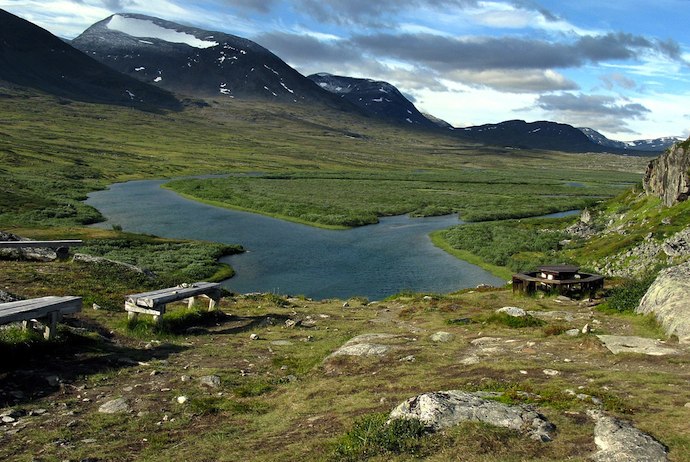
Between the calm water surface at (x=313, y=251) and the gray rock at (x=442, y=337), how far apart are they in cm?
2696

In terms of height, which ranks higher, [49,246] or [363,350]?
[363,350]

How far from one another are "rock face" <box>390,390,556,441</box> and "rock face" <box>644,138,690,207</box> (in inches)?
2144

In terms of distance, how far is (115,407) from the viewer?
14203 millimetres

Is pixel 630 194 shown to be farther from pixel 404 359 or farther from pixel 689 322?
pixel 404 359

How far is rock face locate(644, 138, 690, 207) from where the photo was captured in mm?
57375

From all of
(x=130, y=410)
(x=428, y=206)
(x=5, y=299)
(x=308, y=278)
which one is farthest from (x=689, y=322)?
(x=428, y=206)

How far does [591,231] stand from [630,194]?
16329 mm

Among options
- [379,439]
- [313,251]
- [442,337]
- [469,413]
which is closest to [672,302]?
[442,337]

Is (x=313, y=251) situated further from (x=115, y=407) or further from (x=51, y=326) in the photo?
(x=115, y=407)

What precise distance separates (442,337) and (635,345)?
22.0 feet

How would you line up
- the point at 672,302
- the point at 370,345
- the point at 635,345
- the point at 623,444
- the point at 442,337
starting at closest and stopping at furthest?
the point at 623,444
the point at 635,345
the point at 370,345
the point at 672,302
the point at 442,337

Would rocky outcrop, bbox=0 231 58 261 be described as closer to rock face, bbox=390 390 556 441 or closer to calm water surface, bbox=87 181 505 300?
calm water surface, bbox=87 181 505 300

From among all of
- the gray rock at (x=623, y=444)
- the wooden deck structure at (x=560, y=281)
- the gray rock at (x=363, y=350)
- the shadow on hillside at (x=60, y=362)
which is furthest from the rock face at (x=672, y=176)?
the shadow on hillside at (x=60, y=362)

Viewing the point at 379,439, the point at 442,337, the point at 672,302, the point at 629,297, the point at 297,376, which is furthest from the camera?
the point at 629,297
